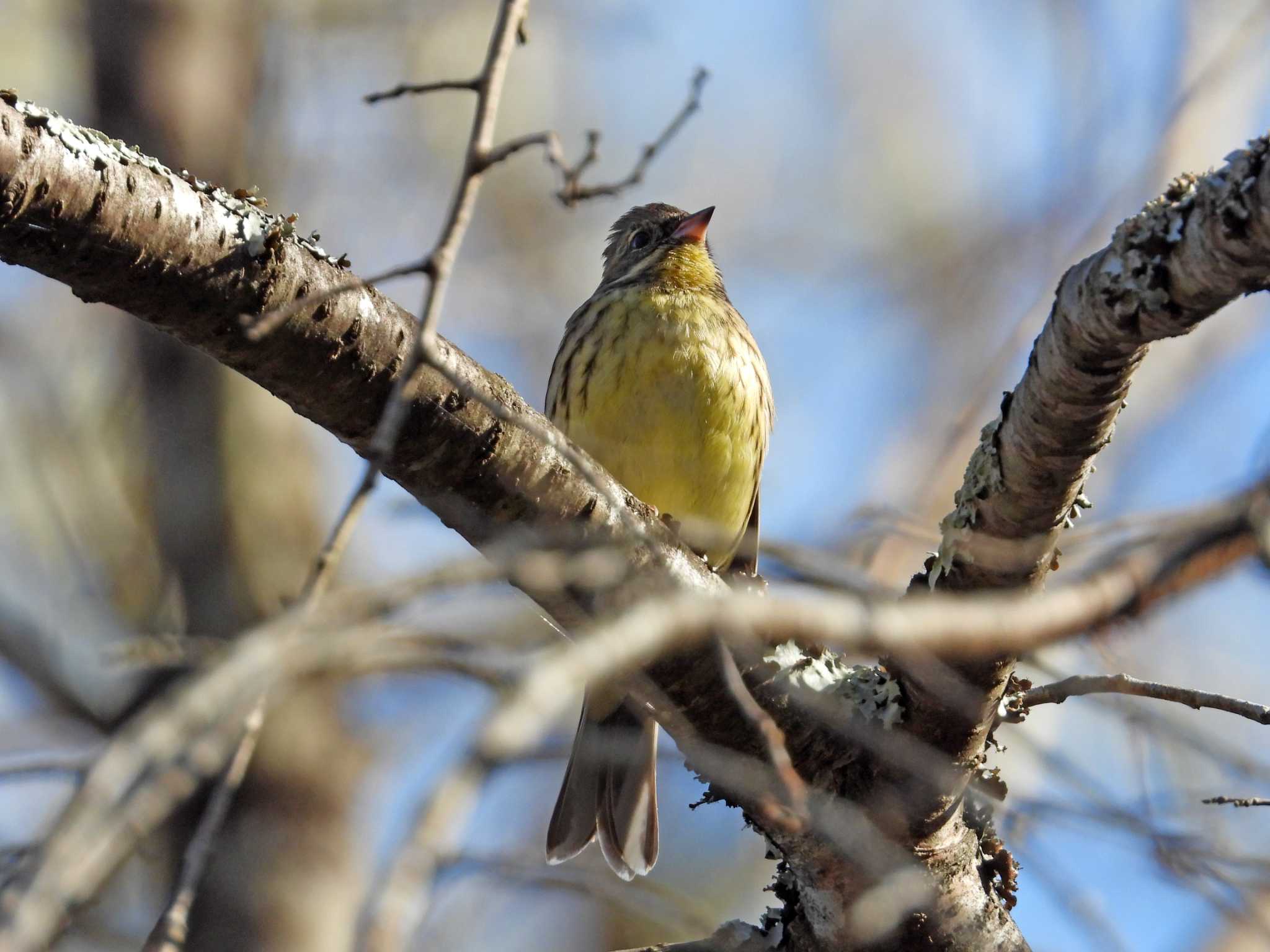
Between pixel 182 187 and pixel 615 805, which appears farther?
pixel 615 805

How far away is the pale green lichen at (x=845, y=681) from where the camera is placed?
11.0ft

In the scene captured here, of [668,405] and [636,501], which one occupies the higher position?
[668,405]

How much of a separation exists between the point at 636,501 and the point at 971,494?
2.88 ft

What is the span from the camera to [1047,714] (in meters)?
7.84

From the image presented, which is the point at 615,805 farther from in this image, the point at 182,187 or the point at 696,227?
the point at 182,187

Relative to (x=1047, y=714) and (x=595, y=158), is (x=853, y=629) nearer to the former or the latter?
(x=595, y=158)

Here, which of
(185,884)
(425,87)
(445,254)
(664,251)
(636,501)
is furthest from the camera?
(664,251)

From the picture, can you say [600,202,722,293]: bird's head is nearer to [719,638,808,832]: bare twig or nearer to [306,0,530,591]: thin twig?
[719,638,808,832]: bare twig

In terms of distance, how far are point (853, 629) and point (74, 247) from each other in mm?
1647

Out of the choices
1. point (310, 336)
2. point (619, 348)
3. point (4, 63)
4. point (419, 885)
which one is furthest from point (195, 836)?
point (4, 63)

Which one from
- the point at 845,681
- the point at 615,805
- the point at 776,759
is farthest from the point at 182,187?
the point at 615,805

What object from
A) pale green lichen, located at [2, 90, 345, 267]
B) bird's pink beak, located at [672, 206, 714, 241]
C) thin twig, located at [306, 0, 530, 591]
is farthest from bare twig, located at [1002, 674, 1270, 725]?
bird's pink beak, located at [672, 206, 714, 241]

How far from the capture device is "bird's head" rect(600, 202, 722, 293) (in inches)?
222

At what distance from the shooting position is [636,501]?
346 centimetres
